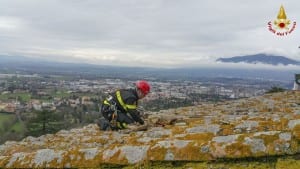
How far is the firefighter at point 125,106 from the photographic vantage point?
10.9 metres

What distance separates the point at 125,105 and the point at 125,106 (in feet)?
0.11

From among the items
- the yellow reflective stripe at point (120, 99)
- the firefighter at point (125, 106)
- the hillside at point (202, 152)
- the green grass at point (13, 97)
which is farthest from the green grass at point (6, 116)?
the hillside at point (202, 152)

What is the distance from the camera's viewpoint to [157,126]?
10.3m

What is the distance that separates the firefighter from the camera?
1090 centimetres

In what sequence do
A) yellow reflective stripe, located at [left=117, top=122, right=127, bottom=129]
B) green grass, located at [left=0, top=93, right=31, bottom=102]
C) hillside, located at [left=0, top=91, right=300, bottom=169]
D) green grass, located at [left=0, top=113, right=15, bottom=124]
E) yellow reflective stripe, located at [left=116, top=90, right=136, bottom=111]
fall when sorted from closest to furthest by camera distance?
hillside, located at [left=0, top=91, right=300, bottom=169] → yellow reflective stripe, located at [left=117, top=122, right=127, bottom=129] → yellow reflective stripe, located at [left=116, top=90, right=136, bottom=111] → green grass, located at [left=0, top=113, right=15, bottom=124] → green grass, located at [left=0, top=93, right=31, bottom=102]

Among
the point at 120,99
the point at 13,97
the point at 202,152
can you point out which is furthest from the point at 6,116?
the point at 202,152

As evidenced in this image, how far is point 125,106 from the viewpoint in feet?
36.4

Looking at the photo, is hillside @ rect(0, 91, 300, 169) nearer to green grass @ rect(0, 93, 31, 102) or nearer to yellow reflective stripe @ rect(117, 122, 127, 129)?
yellow reflective stripe @ rect(117, 122, 127, 129)

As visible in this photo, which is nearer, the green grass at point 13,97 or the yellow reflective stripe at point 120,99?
the yellow reflective stripe at point 120,99

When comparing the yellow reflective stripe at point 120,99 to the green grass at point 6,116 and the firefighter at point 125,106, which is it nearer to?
the firefighter at point 125,106

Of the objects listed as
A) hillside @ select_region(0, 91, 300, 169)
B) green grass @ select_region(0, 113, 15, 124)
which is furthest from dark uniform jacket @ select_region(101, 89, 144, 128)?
green grass @ select_region(0, 113, 15, 124)

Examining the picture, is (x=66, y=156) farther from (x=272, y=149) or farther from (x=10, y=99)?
(x=10, y=99)

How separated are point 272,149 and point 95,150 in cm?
314

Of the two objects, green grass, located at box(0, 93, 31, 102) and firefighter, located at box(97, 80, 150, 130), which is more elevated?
firefighter, located at box(97, 80, 150, 130)
